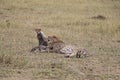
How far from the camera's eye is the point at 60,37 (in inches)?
501

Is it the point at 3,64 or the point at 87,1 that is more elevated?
the point at 87,1

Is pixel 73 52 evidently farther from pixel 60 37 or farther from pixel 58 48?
pixel 60 37

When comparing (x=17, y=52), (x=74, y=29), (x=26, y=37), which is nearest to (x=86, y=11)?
(x=74, y=29)

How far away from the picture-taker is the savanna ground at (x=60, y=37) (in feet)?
26.2

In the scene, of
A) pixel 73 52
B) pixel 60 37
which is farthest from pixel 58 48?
pixel 60 37

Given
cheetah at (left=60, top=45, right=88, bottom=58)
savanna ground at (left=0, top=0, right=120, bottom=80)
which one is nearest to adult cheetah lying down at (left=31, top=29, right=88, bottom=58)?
cheetah at (left=60, top=45, right=88, bottom=58)

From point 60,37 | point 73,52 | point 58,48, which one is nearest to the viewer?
point 73,52

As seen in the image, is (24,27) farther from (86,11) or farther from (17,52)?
(86,11)

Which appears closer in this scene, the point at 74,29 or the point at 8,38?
the point at 8,38

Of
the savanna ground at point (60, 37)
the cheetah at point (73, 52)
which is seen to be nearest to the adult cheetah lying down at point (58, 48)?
the cheetah at point (73, 52)

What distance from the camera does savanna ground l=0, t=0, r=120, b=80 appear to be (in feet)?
26.2

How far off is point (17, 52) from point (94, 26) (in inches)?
226

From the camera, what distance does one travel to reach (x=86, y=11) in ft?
65.4

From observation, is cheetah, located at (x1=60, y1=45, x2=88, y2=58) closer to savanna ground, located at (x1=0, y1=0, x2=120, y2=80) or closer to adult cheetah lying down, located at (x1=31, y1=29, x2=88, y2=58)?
adult cheetah lying down, located at (x1=31, y1=29, x2=88, y2=58)
